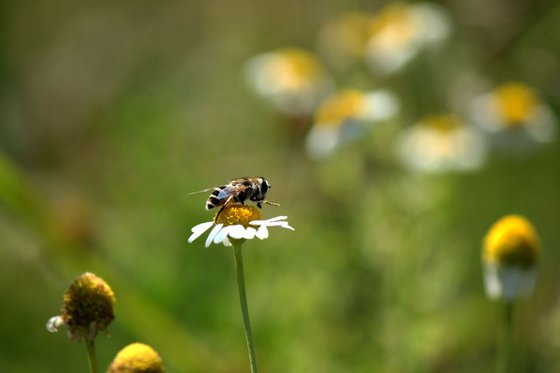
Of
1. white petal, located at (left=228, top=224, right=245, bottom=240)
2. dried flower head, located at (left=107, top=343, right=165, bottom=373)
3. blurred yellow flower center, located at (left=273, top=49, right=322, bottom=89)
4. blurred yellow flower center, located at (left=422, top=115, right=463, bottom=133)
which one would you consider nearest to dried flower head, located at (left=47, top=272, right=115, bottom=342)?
dried flower head, located at (left=107, top=343, right=165, bottom=373)

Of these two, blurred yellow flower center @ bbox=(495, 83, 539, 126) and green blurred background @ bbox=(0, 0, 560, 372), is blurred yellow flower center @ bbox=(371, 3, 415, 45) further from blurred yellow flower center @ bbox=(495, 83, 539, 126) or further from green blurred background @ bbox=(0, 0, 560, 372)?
blurred yellow flower center @ bbox=(495, 83, 539, 126)

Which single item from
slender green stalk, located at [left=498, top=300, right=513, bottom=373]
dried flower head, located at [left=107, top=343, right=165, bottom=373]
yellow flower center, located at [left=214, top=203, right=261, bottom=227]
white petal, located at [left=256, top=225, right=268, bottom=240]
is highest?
yellow flower center, located at [left=214, top=203, right=261, bottom=227]

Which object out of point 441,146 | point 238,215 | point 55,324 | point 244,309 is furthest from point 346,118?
point 244,309

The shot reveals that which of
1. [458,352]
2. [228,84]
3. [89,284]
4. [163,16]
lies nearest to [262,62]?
[228,84]

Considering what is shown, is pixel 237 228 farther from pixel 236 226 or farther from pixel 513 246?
pixel 513 246

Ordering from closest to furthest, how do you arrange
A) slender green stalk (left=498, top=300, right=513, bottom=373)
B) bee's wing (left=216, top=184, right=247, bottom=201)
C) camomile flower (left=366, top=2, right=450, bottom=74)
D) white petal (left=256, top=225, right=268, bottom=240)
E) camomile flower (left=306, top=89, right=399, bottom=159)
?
white petal (left=256, top=225, right=268, bottom=240) → slender green stalk (left=498, top=300, right=513, bottom=373) → bee's wing (left=216, top=184, right=247, bottom=201) → camomile flower (left=306, top=89, right=399, bottom=159) → camomile flower (left=366, top=2, right=450, bottom=74)

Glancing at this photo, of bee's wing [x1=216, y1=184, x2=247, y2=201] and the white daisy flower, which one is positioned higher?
bee's wing [x1=216, y1=184, x2=247, y2=201]

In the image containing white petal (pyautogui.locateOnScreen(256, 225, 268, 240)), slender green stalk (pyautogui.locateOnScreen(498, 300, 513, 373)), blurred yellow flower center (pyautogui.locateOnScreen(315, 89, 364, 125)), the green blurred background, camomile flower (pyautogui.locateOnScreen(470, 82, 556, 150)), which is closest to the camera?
white petal (pyautogui.locateOnScreen(256, 225, 268, 240))
